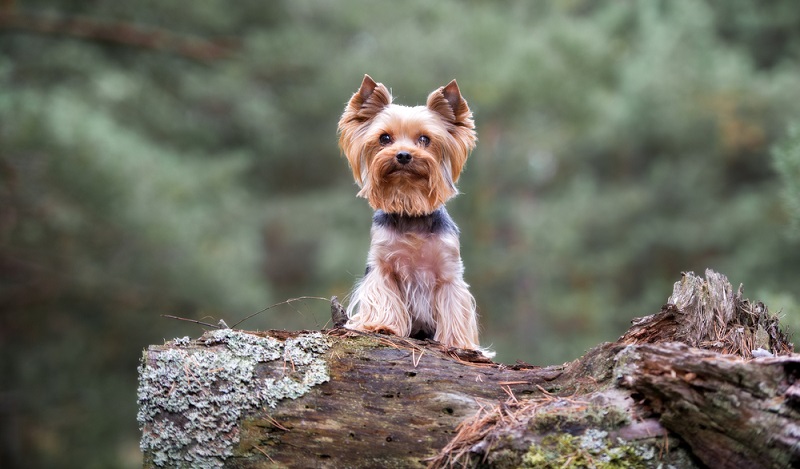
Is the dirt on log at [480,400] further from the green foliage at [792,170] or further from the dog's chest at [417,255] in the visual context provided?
the green foliage at [792,170]

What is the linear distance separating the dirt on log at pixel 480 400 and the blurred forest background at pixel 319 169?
28.9 feet

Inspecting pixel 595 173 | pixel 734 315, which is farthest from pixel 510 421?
pixel 595 173

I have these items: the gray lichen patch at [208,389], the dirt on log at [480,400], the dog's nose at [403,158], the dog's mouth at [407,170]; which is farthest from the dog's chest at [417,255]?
the gray lichen patch at [208,389]

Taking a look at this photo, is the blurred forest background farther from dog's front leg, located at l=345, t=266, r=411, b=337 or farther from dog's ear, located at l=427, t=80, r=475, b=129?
dog's front leg, located at l=345, t=266, r=411, b=337

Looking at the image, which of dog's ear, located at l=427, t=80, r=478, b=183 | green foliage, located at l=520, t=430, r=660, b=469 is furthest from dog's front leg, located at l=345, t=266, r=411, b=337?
green foliage, located at l=520, t=430, r=660, b=469

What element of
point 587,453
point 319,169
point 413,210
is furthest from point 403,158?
point 319,169

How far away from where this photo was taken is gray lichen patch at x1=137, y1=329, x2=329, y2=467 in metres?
4.87

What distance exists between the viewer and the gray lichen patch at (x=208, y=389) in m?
4.87

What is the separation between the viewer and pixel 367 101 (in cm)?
714

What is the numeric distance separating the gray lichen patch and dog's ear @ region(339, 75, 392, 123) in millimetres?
2574

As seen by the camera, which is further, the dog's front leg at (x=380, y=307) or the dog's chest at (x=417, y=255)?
the dog's chest at (x=417, y=255)

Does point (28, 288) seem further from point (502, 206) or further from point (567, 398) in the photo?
point (567, 398)

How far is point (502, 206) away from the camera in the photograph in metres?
24.8

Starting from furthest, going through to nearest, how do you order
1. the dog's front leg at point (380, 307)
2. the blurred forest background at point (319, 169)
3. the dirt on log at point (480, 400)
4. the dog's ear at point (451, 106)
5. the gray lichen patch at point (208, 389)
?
the blurred forest background at point (319, 169)
the dog's ear at point (451, 106)
the dog's front leg at point (380, 307)
the gray lichen patch at point (208, 389)
the dirt on log at point (480, 400)
